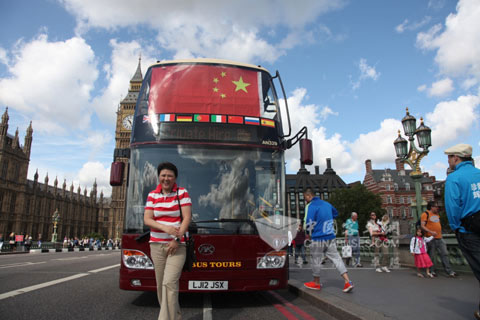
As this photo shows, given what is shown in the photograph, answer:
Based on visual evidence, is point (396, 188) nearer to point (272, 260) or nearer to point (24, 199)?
point (272, 260)

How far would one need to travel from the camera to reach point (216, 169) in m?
5.06

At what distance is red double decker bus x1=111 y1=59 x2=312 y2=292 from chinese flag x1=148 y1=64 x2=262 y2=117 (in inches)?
0.7

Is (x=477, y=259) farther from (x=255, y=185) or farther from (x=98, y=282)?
(x=98, y=282)

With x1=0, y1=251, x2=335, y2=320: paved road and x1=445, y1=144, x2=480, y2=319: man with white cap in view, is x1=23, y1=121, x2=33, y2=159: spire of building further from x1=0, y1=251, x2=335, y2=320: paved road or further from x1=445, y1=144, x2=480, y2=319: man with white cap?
x1=445, y1=144, x2=480, y2=319: man with white cap

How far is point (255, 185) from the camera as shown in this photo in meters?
5.09

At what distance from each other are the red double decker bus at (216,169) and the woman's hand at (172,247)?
1.20 meters

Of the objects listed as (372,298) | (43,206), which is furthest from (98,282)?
(43,206)

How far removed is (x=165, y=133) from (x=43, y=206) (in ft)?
275

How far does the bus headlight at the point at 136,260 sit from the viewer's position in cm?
451

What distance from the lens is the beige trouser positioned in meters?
3.26

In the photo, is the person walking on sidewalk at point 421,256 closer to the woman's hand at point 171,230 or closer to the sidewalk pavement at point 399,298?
the sidewalk pavement at point 399,298

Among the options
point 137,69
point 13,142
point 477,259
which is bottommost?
point 477,259

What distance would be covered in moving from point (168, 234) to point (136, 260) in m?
1.44

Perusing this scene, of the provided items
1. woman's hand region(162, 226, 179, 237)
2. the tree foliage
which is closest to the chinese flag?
woman's hand region(162, 226, 179, 237)
